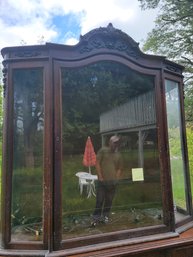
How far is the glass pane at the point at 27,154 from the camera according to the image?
2023 millimetres

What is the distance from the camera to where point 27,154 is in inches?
81.7

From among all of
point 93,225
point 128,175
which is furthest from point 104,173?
point 93,225

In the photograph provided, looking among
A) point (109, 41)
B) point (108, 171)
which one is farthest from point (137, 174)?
point (109, 41)

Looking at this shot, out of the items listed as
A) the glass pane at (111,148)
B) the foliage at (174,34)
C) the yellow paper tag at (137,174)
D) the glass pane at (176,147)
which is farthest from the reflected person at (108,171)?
the foliage at (174,34)

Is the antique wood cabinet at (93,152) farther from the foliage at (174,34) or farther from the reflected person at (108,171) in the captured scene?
the foliage at (174,34)

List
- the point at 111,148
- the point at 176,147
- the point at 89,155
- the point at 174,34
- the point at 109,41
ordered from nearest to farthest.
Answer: the point at 109,41 < the point at 89,155 < the point at 111,148 < the point at 176,147 < the point at 174,34

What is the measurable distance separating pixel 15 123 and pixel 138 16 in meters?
5.66

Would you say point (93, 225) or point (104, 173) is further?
point (104, 173)

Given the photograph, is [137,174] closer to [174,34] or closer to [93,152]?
[93,152]

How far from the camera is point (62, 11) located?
5.09 meters

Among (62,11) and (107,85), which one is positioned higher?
(62,11)

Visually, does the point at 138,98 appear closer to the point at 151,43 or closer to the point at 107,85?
the point at 107,85

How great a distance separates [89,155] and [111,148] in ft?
0.80

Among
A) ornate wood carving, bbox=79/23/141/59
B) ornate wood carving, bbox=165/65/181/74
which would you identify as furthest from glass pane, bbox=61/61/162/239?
ornate wood carving, bbox=165/65/181/74
